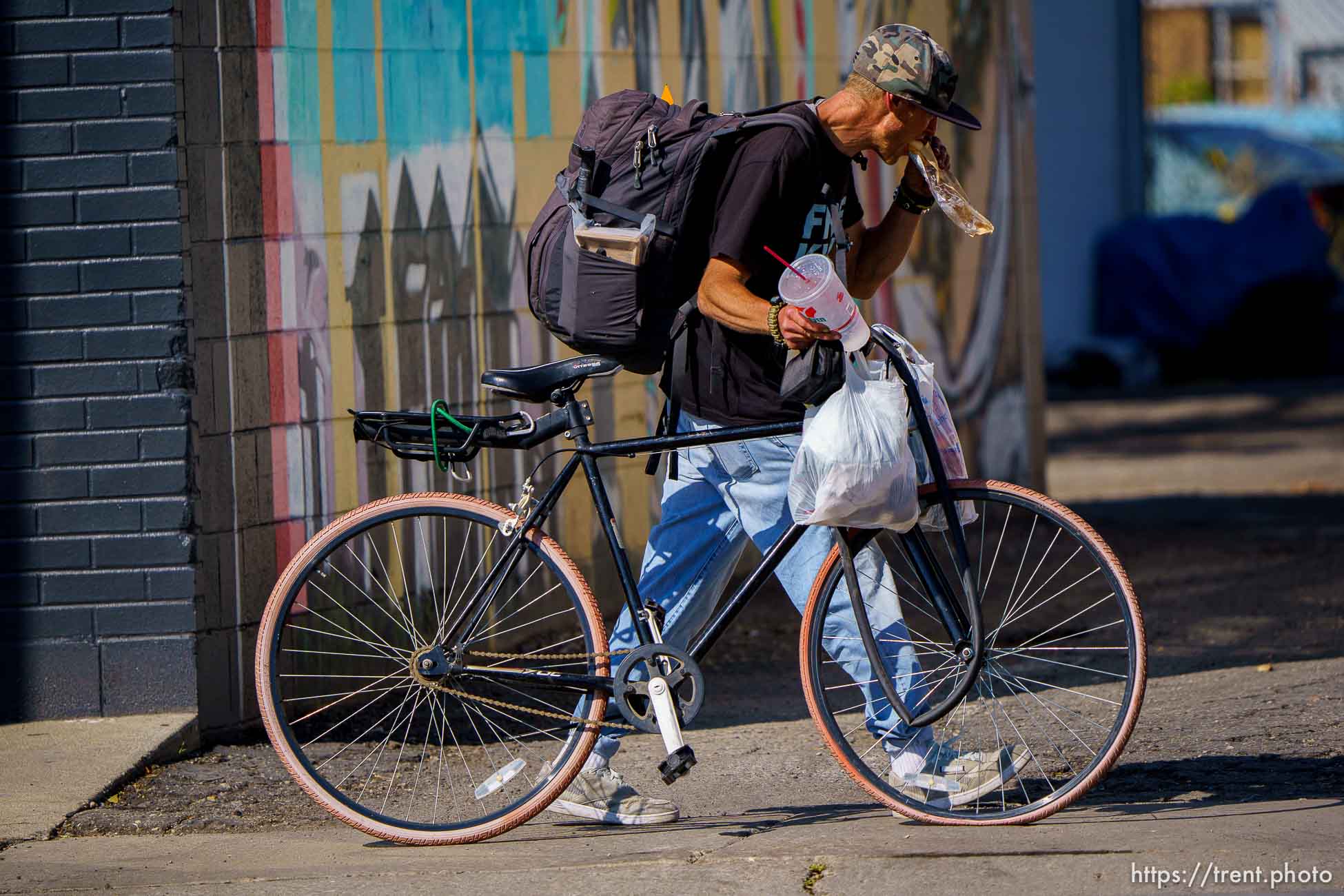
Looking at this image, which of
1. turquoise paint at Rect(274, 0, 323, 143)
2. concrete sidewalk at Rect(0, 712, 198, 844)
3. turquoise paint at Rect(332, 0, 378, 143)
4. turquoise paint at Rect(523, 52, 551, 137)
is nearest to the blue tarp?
turquoise paint at Rect(523, 52, 551, 137)

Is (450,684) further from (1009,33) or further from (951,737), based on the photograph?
(1009,33)

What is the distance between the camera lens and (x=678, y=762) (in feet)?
13.2

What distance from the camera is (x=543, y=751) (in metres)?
5.08

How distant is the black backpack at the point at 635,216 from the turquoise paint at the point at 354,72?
164 centimetres

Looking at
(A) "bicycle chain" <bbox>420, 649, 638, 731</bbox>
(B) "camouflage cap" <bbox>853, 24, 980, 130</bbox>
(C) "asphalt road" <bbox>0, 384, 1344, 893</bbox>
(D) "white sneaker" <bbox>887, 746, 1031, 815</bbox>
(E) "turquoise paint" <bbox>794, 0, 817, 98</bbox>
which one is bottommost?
(C) "asphalt road" <bbox>0, 384, 1344, 893</bbox>

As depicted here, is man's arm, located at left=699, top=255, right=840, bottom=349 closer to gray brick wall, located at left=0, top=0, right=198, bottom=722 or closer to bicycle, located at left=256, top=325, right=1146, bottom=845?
bicycle, located at left=256, top=325, right=1146, bottom=845

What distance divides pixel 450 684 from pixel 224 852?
0.68 meters

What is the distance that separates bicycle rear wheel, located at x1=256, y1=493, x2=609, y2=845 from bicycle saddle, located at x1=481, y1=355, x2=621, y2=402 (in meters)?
0.29

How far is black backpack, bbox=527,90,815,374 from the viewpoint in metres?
3.98

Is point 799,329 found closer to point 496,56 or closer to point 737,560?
point 737,560

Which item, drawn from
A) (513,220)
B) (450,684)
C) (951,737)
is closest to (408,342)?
(513,220)

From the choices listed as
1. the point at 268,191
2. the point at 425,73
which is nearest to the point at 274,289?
the point at 268,191

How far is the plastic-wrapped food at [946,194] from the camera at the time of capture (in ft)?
13.4

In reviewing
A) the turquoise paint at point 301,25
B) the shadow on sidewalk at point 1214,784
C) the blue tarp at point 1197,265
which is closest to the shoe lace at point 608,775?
the shadow on sidewalk at point 1214,784
